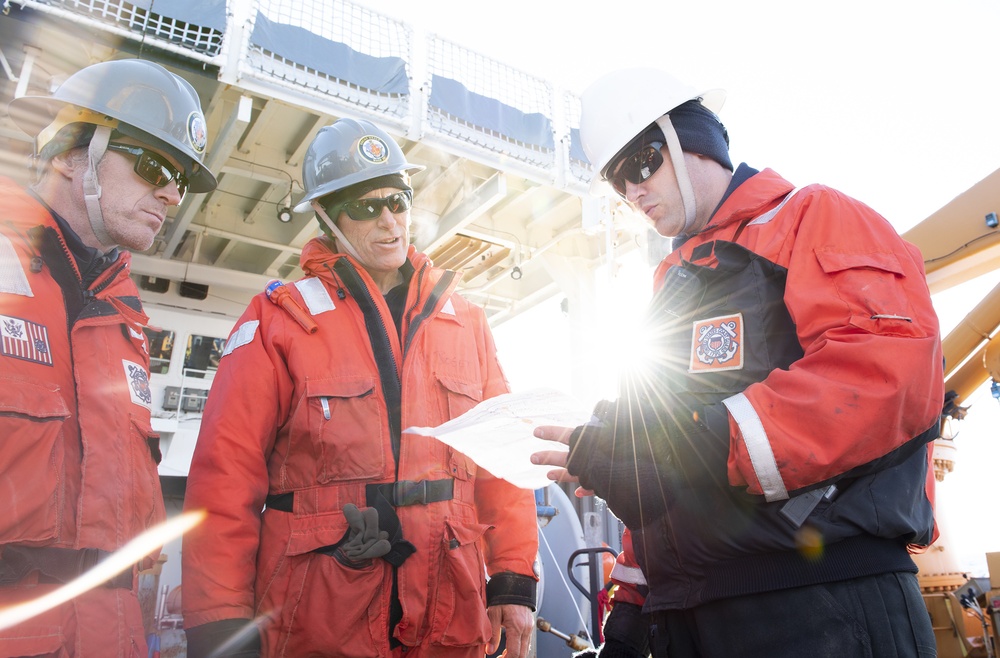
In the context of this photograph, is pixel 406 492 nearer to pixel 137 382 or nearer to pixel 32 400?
pixel 137 382

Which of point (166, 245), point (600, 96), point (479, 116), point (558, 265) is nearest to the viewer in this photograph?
point (600, 96)

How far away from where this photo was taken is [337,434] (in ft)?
6.56

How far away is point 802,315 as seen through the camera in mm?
1281

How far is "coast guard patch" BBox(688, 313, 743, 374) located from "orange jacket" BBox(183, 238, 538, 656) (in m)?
0.95

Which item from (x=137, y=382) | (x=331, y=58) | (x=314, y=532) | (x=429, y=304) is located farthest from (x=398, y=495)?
(x=331, y=58)

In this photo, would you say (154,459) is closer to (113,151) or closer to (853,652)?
(113,151)

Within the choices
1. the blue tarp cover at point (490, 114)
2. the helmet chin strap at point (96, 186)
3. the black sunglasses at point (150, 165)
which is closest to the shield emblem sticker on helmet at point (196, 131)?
the black sunglasses at point (150, 165)

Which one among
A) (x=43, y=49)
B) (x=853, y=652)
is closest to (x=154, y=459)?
(x=853, y=652)

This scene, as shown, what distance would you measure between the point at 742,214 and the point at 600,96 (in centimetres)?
66

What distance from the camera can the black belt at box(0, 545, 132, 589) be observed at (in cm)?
143

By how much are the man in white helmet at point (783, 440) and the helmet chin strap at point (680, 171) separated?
155 mm

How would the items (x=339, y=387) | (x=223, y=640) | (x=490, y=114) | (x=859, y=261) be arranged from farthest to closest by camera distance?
(x=490, y=114) → (x=339, y=387) → (x=223, y=640) → (x=859, y=261)

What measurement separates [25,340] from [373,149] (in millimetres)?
1385

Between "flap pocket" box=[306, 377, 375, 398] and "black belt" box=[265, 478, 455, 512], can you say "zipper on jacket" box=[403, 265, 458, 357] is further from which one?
"black belt" box=[265, 478, 455, 512]
